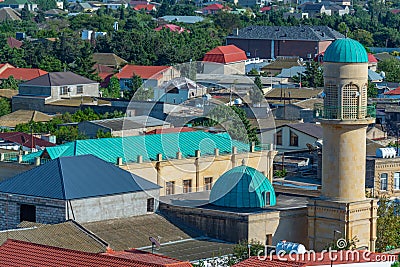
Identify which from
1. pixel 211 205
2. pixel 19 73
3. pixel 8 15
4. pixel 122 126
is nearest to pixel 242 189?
pixel 211 205

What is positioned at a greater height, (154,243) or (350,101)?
(350,101)

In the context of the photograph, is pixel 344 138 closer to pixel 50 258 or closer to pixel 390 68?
pixel 50 258

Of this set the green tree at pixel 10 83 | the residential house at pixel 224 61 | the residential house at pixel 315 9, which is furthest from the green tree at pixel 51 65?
the residential house at pixel 315 9

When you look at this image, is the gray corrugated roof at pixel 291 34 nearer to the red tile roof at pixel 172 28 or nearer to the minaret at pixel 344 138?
the red tile roof at pixel 172 28

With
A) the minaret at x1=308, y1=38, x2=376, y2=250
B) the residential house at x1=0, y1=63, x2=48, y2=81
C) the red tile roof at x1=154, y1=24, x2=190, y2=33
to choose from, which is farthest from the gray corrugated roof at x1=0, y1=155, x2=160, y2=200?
the red tile roof at x1=154, y1=24, x2=190, y2=33

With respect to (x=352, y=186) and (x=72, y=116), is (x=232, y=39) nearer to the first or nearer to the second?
(x=72, y=116)

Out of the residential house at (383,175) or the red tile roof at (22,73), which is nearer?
the residential house at (383,175)

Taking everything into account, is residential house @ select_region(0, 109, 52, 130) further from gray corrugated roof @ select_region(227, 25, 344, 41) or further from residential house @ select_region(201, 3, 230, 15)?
residential house @ select_region(201, 3, 230, 15)
